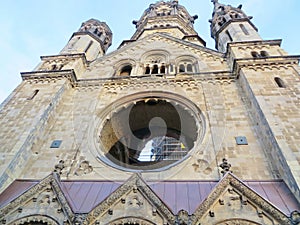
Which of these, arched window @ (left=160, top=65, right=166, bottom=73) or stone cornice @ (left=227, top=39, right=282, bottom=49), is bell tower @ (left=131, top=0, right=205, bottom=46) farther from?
arched window @ (left=160, top=65, right=166, bottom=73)

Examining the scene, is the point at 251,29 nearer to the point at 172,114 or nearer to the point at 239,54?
the point at 239,54

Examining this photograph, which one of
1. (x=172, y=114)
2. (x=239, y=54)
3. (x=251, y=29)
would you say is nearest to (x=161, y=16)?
(x=251, y=29)

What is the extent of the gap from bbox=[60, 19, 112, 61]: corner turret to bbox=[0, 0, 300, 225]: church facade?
0.65 feet

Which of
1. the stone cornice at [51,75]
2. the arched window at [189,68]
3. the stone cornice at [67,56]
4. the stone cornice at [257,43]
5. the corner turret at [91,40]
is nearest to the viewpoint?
the stone cornice at [51,75]

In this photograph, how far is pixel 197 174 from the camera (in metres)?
8.69

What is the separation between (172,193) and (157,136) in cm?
632

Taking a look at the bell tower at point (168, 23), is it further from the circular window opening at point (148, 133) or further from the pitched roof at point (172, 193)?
the pitched roof at point (172, 193)

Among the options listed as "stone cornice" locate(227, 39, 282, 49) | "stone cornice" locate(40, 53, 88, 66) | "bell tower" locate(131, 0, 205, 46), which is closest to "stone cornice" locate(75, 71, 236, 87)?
"stone cornice" locate(40, 53, 88, 66)

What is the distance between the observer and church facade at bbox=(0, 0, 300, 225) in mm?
7035

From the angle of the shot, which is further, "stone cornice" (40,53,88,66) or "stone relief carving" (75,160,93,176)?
"stone cornice" (40,53,88,66)

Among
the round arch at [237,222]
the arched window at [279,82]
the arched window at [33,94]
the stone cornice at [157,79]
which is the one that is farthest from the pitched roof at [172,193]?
the stone cornice at [157,79]

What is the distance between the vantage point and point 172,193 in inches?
303

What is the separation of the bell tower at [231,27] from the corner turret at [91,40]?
26.9 feet

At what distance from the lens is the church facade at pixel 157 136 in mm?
7035
